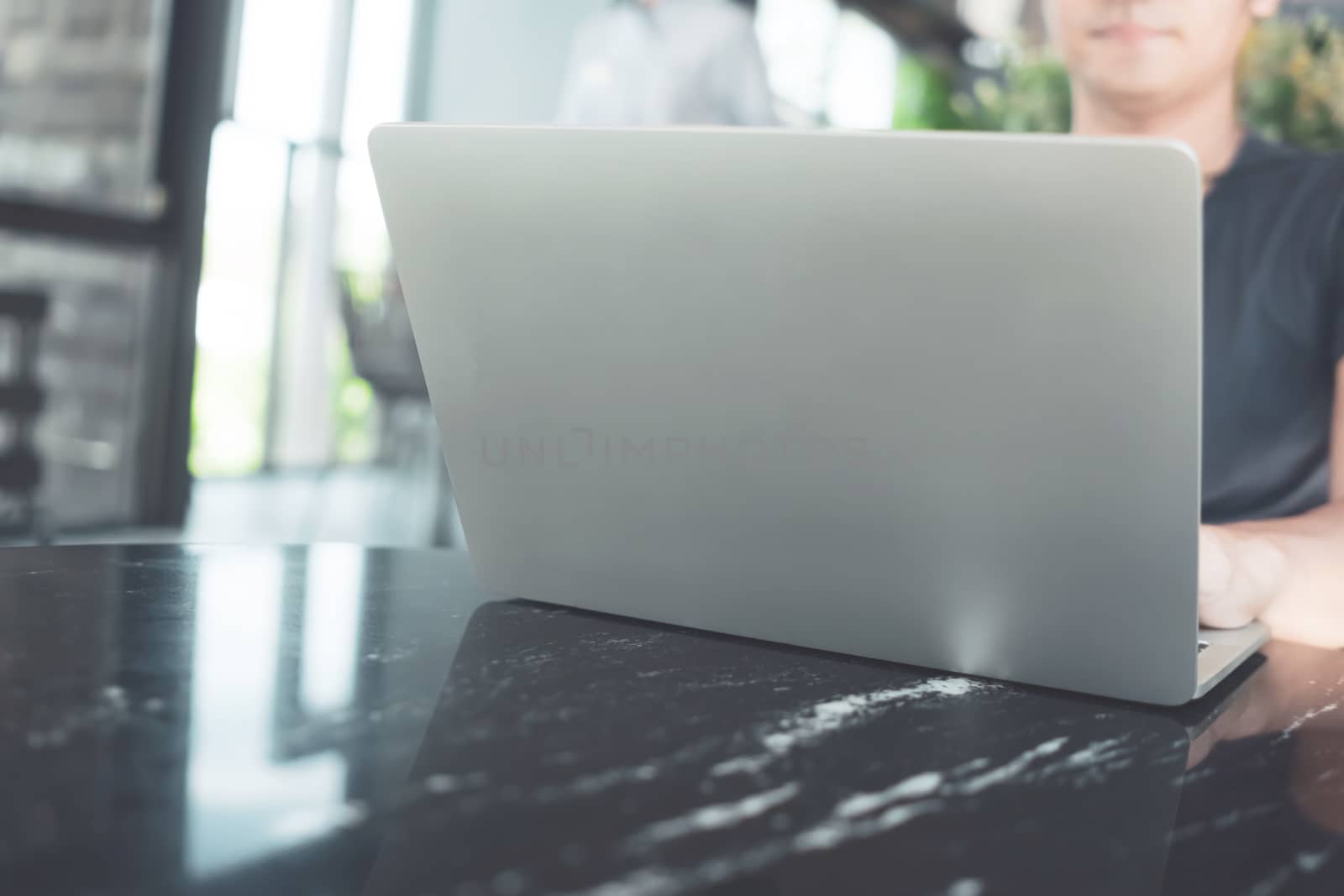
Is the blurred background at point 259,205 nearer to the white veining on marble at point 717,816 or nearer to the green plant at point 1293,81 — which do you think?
the green plant at point 1293,81

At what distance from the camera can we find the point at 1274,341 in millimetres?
1142

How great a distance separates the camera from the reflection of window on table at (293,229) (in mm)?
4473

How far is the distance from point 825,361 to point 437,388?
0.21 meters

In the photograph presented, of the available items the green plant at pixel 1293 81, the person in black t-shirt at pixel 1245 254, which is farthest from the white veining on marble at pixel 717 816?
the green plant at pixel 1293 81

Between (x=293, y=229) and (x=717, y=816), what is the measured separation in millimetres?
4899

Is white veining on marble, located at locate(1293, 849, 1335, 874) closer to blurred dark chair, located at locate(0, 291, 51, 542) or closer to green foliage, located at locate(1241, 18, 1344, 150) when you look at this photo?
green foliage, located at locate(1241, 18, 1344, 150)

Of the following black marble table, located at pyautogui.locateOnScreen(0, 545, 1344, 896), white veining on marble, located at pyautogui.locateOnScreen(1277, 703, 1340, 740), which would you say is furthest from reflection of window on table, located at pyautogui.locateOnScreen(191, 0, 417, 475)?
white veining on marble, located at pyautogui.locateOnScreen(1277, 703, 1340, 740)

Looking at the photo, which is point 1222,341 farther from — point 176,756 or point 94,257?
point 94,257

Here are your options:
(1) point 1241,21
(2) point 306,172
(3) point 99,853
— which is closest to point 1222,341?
(1) point 1241,21

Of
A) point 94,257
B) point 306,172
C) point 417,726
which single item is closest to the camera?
point 417,726

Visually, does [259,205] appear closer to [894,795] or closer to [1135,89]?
[1135,89]

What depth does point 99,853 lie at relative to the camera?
0.29 meters

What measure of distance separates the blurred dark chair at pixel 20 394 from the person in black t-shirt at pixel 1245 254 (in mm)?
2857

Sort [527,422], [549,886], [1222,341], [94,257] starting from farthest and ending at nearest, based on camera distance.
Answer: [94,257], [1222,341], [527,422], [549,886]
